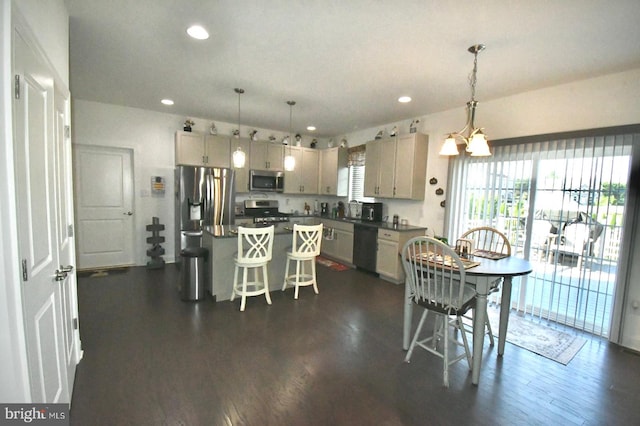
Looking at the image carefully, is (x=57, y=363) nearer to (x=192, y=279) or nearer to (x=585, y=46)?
(x=192, y=279)

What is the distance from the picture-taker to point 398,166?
4.80 meters

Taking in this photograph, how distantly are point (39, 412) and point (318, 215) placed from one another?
5261 mm

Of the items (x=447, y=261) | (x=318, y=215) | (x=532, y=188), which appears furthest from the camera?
(x=318, y=215)

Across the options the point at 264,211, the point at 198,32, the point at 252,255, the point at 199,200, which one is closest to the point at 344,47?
the point at 198,32

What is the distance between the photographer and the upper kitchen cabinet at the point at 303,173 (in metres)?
6.15

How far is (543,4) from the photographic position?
187cm

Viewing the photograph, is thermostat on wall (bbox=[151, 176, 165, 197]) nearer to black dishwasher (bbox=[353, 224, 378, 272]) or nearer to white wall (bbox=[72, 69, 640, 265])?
white wall (bbox=[72, 69, 640, 265])

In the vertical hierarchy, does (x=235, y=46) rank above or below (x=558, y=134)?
above

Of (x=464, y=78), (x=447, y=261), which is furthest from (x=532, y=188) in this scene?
(x=447, y=261)

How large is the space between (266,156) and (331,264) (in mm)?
2526

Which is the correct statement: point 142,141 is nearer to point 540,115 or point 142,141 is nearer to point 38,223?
point 38,223

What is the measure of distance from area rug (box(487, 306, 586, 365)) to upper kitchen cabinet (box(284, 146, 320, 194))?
422 cm

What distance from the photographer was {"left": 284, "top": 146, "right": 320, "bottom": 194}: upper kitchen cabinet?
6.15 metres

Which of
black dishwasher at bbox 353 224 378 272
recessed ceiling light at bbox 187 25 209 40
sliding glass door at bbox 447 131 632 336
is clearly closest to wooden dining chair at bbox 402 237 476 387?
sliding glass door at bbox 447 131 632 336
